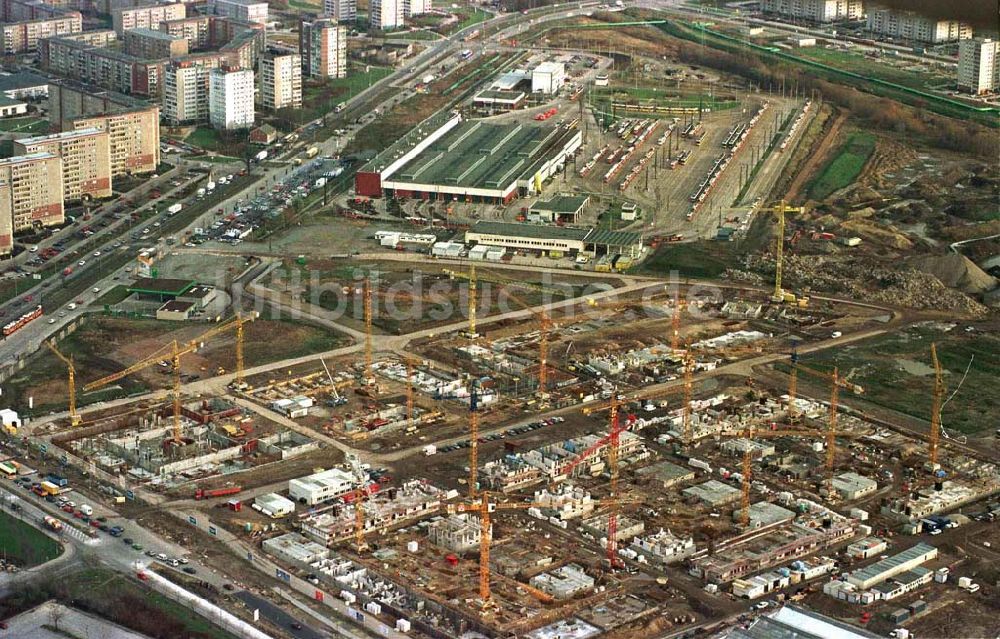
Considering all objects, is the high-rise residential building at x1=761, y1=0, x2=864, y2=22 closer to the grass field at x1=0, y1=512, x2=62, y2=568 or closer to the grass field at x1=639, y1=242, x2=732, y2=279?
the grass field at x1=639, y1=242, x2=732, y2=279

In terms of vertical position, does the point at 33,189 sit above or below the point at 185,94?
below

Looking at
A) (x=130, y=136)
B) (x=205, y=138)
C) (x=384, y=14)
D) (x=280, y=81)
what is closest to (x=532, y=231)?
(x=130, y=136)

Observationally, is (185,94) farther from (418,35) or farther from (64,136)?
(418,35)

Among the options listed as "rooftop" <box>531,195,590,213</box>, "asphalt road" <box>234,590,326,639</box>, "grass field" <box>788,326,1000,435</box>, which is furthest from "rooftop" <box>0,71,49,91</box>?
"asphalt road" <box>234,590,326,639</box>

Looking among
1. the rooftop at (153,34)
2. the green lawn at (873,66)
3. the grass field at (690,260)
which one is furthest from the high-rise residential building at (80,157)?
the green lawn at (873,66)

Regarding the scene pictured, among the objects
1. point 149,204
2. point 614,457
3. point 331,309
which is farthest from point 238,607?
point 149,204

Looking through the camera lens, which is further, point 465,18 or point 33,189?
point 465,18
